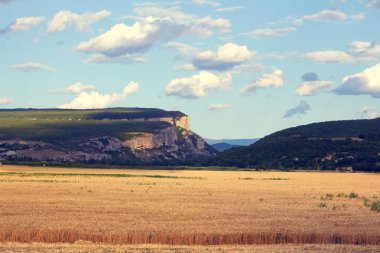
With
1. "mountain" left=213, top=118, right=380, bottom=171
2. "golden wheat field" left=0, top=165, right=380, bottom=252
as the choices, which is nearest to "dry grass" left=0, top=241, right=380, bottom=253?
"golden wheat field" left=0, top=165, right=380, bottom=252

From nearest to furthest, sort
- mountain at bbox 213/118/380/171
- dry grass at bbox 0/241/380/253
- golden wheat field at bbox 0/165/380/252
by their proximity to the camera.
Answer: dry grass at bbox 0/241/380/253 < golden wheat field at bbox 0/165/380/252 < mountain at bbox 213/118/380/171

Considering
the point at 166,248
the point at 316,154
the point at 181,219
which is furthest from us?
Result: the point at 316,154

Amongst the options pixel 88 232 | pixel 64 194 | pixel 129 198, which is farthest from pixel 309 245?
pixel 64 194

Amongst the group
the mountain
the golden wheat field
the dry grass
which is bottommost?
the dry grass

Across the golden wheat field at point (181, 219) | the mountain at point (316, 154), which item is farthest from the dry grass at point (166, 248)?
the mountain at point (316, 154)

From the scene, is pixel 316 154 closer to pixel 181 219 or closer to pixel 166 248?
pixel 181 219

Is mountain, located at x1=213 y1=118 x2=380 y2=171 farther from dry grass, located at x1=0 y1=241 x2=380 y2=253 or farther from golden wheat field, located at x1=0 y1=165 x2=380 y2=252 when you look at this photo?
dry grass, located at x1=0 y1=241 x2=380 y2=253

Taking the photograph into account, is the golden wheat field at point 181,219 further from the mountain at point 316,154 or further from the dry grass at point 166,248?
the mountain at point 316,154

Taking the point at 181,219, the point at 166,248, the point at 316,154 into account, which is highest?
the point at 316,154

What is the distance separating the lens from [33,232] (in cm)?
3531

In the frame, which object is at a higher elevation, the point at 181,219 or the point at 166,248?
the point at 181,219

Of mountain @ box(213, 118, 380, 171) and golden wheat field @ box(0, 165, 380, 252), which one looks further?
mountain @ box(213, 118, 380, 171)

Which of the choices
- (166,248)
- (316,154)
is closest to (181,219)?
(166,248)

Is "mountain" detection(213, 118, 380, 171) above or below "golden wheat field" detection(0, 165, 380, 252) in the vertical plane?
above
